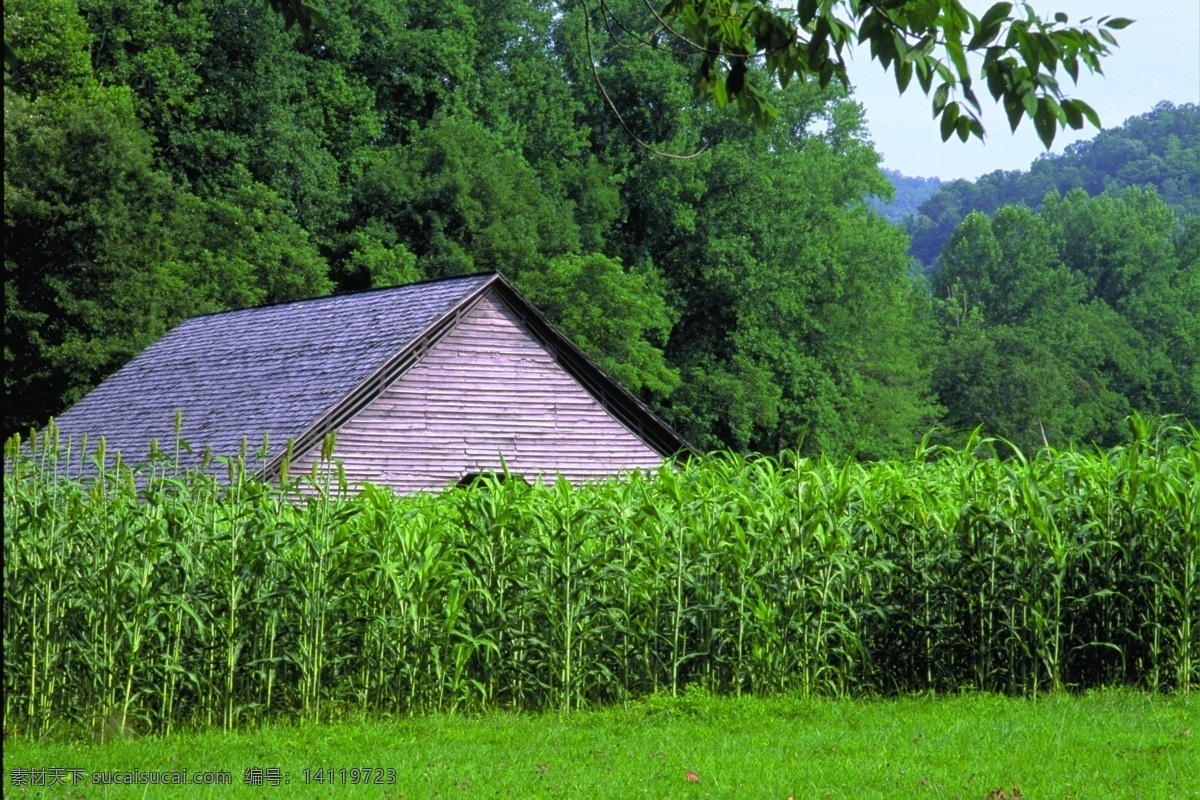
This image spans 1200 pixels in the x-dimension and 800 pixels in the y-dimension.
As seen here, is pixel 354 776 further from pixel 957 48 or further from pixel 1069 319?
pixel 1069 319

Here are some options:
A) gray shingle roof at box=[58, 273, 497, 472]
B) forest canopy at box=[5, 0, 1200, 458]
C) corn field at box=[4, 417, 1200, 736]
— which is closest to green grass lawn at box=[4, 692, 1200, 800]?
corn field at box=[4, 417, 1200, 736]

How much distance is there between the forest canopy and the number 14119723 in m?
25.4

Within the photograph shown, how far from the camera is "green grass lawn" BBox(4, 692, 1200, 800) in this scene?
611 cm

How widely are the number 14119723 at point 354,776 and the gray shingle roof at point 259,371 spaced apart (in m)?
11.6

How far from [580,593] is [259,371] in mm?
14516

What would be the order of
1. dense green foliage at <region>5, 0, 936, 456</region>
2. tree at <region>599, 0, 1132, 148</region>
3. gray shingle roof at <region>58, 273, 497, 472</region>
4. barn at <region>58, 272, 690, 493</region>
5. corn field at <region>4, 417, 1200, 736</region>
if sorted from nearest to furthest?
tree at <region>599, 0, 1132, 148</region>, corn field at <region>4, 417, 1200, 736</region>, gray shingle roof at <region>58, 273, 497, 472</region>, barn at <region>58, 272, 690, 493</region>, dense green foliage at <region>5, 0, 936, 456</region>

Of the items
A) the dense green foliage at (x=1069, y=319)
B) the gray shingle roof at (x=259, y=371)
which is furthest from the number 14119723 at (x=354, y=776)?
the dense green foliage at (x=1069, y=319)

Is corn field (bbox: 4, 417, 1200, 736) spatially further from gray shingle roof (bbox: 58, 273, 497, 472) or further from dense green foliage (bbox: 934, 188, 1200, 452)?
dense green foliage (bbox: 934, 188, 1200, 452)

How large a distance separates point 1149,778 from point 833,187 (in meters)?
43.2

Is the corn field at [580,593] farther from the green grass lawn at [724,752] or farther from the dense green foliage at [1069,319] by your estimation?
the dense green foliage at [1069,319]

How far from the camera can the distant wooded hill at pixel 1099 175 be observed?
100 metres

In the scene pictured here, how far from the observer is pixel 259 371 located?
21.5 m

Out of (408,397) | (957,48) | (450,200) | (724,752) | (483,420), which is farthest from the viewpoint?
(450,200)

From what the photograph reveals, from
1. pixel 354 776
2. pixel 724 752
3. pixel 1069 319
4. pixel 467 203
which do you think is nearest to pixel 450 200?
pixel 467 203
